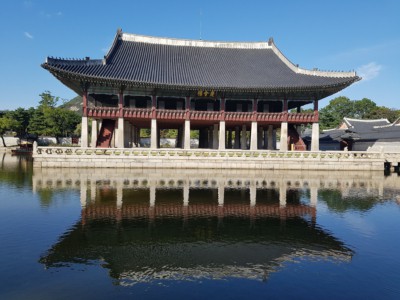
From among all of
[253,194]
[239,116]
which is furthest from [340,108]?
[253,194]

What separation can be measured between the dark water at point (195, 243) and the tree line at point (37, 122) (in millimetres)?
54808

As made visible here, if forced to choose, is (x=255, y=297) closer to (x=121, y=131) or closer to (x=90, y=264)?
(x=90, y=264)

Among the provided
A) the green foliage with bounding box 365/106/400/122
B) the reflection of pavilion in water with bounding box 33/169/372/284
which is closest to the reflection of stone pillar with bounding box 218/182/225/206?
the reflection of pavilion in water with bounding box 33/169/372/284

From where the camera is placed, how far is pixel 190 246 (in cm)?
1012

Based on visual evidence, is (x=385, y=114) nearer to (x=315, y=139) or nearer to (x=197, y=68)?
(x=315, y=139)

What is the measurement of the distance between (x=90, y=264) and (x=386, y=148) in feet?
149

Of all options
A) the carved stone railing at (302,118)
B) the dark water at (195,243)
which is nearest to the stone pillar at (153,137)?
the dark water at (195,243)

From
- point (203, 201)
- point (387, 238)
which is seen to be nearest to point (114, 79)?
point (203, 201)

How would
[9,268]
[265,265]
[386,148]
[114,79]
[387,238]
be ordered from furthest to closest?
1. [386,148]
2. [114,79]
3. [387,238]
4. [265,265]
5. [9,268]

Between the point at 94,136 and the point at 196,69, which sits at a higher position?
the point at 196,69

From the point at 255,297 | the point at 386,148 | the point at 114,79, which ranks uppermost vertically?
the point at 114,79

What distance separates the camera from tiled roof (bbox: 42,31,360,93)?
1341 inches

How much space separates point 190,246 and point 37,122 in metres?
70.4

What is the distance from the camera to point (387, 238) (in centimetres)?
1148
